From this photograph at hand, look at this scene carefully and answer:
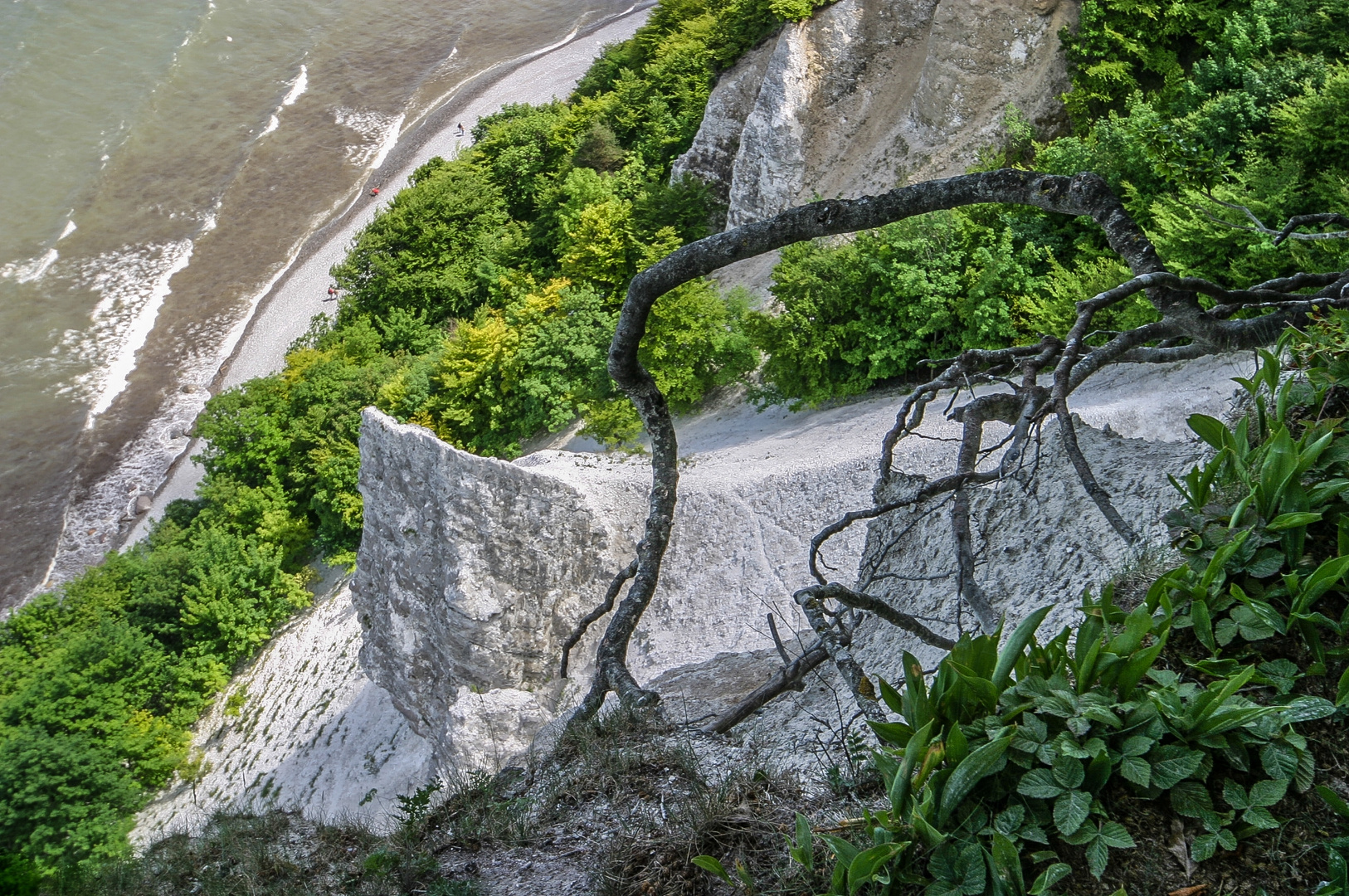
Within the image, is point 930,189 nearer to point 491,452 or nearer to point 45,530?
point 491,452

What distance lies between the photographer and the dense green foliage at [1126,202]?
1199 centimetres

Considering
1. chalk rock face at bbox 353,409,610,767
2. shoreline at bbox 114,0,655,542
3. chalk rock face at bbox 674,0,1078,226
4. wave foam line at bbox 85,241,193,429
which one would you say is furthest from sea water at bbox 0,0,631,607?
chalk rock face at bbox 674,0,1078,226

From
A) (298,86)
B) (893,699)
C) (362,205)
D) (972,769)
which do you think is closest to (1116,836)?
(972,769)

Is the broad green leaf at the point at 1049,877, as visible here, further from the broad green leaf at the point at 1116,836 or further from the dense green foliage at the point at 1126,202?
the dense green foliage at the point at 1126,202

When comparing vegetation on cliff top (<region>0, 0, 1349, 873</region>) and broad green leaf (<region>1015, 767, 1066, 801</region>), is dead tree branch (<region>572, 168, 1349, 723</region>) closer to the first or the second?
broad green leaf (<region>1015, 767, 1066, 801</region>)

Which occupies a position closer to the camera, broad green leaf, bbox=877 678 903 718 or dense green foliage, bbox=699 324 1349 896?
dense green foliage, bbox=699 324 1349 896

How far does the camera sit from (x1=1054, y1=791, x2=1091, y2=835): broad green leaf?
2.70m

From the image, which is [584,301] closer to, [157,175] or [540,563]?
[540,563]

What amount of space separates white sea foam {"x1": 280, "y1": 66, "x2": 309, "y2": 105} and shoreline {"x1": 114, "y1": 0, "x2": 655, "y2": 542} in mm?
5674

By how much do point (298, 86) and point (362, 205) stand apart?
9194mm

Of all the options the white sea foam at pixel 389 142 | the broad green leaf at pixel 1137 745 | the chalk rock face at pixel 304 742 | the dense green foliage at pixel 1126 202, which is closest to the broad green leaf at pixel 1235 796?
the broad green leaf at pixel 1137 745

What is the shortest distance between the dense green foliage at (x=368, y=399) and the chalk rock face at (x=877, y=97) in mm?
1288

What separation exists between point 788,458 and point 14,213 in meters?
32.1

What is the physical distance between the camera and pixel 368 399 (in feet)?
72.9
